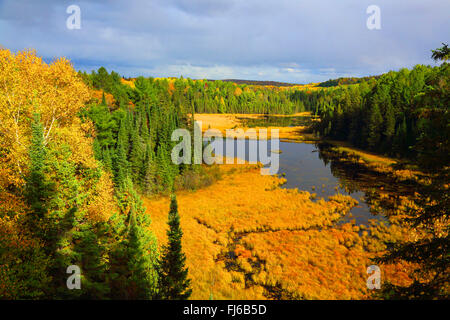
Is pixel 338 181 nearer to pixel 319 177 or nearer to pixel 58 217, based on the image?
pixel 319 177

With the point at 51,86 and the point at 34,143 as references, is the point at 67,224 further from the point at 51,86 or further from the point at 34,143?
the point at 51,86

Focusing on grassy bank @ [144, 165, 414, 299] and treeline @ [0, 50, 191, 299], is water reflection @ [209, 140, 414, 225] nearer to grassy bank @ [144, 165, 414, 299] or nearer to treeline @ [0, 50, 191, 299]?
grassy bank @ [144, 165, 414, 299]

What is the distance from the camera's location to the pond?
35.6m

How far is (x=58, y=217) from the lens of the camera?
13.6 m

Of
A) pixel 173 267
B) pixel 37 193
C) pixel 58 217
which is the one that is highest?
pixel 37 193

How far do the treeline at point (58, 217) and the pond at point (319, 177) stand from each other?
89.8ft

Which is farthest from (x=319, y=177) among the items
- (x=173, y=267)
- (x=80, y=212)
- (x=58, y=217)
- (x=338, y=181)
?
(x=58, y=217)

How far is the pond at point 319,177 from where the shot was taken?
35.6 m

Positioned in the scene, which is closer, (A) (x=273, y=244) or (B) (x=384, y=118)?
(A) (x=273, y=244)

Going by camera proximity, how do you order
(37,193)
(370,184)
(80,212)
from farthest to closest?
(370,184) → (80,212) → (37,193)

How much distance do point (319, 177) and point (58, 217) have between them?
4745cm

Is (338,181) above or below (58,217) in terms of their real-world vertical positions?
below

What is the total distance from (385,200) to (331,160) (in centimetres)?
2774

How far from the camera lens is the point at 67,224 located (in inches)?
526
